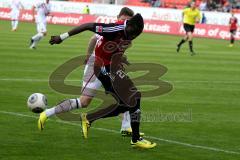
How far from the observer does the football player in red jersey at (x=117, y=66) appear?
1065 centimetres

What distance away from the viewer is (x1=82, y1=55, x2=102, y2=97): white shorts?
37.7 ft

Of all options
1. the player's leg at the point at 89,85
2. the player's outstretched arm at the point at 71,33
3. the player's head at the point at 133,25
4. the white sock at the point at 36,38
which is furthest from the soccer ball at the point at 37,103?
the white sock at the point at 36,38

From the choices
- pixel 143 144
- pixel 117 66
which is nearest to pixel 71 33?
pixel 117 66

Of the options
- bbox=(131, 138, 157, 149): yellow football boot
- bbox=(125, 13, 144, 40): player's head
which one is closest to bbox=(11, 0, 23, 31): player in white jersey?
bbox=(125, 13, 144, 40): player's head

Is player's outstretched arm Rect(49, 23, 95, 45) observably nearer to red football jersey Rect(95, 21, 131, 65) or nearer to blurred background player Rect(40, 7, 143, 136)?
red football jersey Rect(95, 21, 131, 65)

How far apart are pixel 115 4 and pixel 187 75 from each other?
127 ft

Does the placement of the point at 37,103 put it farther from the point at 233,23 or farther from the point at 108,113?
the point at 233,23

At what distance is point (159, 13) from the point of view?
54.8 metres

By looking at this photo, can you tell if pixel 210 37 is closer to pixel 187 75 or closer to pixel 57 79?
pixel 187 75

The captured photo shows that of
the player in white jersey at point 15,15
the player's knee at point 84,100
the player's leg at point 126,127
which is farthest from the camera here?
the player in white jersey at point 15,15

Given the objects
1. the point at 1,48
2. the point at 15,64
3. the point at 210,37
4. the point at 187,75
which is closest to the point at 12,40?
the point at 1,48

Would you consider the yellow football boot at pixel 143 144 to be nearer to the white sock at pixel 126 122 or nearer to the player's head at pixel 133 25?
the white sock at pixel 126 122

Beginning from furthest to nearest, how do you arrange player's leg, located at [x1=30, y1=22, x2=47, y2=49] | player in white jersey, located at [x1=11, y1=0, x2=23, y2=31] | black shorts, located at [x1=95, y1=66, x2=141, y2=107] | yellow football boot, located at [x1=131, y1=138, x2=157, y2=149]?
player in white jersey, located at [x1=11, y1=0, x2=23, y2=31] → player's leg, located at [x1=30, y1=22, x2=47, y2=49] → black shorts, located at [x1=95, y1=66, x2=141, y2=107] → yellow football boot, located at [x1=131, y1=138, x2=157, y2=149]

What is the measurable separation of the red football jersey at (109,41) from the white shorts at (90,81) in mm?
313
